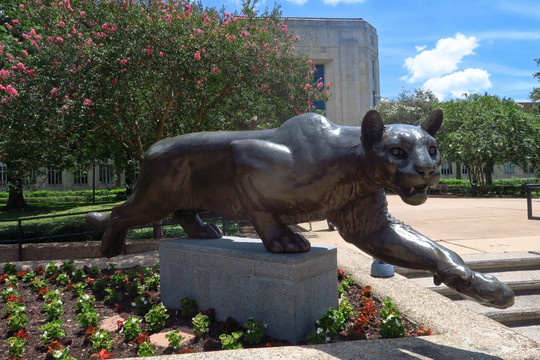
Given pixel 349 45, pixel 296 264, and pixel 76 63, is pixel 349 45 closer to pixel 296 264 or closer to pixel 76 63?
pixel 76 63

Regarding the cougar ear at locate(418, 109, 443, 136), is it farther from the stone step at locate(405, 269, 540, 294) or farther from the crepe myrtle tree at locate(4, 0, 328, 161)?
the crepe myrtle tree at locate(4, 0, 328, 161)

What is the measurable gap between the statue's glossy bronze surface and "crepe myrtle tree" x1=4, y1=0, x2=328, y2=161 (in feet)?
12.5

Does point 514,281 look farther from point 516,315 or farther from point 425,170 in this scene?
point 425,170

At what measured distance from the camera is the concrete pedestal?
3.10 metres

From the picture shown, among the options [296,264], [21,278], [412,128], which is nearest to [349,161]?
[412,128]

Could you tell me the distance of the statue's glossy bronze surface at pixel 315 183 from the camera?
260cm

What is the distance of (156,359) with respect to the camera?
239 cm

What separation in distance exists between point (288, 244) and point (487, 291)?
4.76ft

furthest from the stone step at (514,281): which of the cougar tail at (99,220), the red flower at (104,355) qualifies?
the cougar tail at (99,220)

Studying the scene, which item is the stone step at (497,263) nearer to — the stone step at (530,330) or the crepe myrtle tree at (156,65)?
the stone step at (530,330)

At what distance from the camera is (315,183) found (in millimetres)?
3027

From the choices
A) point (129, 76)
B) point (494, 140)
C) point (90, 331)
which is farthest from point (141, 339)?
point (494, 140)

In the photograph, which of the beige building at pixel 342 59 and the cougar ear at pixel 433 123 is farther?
the beige building at pixel 342 59

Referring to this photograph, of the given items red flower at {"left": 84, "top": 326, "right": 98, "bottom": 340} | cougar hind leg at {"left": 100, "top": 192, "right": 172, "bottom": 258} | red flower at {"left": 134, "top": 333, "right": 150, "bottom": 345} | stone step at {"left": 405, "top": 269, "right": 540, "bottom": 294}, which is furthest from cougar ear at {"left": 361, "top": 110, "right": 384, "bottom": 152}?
stone step at {"left": 405, "top": 269, "right": 540, "bottom": 294}
